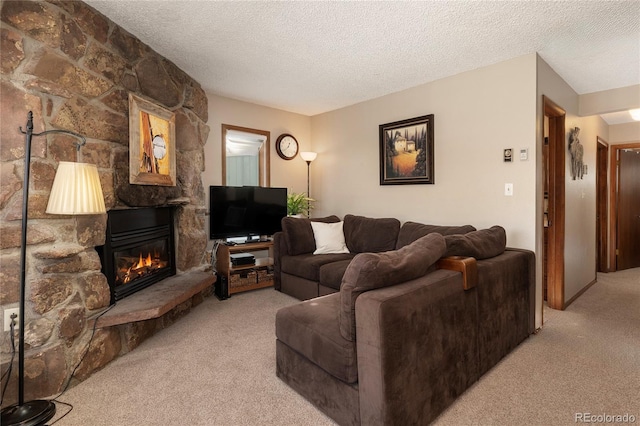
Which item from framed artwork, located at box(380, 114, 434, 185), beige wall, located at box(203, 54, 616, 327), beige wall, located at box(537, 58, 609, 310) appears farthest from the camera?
framed artwork, located at box(380, 114, 434, 185)

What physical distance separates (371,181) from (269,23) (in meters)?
2.43

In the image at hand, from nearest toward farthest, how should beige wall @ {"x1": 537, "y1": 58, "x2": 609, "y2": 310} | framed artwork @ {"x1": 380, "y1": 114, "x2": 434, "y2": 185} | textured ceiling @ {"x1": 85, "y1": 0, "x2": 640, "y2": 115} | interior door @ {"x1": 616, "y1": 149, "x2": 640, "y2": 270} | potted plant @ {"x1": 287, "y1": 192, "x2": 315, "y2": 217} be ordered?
textured ceiling @ {"x1": 85, "y1": 0, "x2": 640, "y2": 115}
beige wall @ {"x1": 537, "y1": 58, "x2": 609, "y2": 310}
framed artwork @ {"x1": 380, "y1": 114, "x2": 434, "y2": 185}
potted plant @ {"x1": 287, "y1": 192, "x2": 315, "y2": 217}
interior door @ {"x1": 616, "y1": 149, "x2": 640, "y2": 270}

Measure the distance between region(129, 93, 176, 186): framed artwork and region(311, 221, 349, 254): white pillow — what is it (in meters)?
1.74

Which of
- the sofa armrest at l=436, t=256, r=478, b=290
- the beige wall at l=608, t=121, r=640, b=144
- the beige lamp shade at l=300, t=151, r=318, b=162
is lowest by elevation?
the sofa armrest at l=436, t=256, r=478, b=290

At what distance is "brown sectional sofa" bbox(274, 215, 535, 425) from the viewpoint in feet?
4.76

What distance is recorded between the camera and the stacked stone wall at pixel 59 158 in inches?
71.2

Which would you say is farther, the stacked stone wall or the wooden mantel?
the wooden mantel

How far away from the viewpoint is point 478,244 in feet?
7.36

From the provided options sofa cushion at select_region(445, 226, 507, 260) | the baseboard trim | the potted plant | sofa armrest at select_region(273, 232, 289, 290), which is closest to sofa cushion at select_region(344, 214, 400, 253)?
sofa armrest at select_region(273, 232, 289, 290)

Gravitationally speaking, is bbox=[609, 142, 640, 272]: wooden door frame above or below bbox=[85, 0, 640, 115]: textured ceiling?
below

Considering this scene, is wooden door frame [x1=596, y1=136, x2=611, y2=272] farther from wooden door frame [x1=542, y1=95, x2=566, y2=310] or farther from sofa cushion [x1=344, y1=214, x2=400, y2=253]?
sofa cushion [x1=344, y1=214, x2=400, y2=253]

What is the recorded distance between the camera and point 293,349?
1.93m

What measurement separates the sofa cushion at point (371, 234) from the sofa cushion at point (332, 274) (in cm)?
53

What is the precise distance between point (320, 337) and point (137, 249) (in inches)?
76.7
